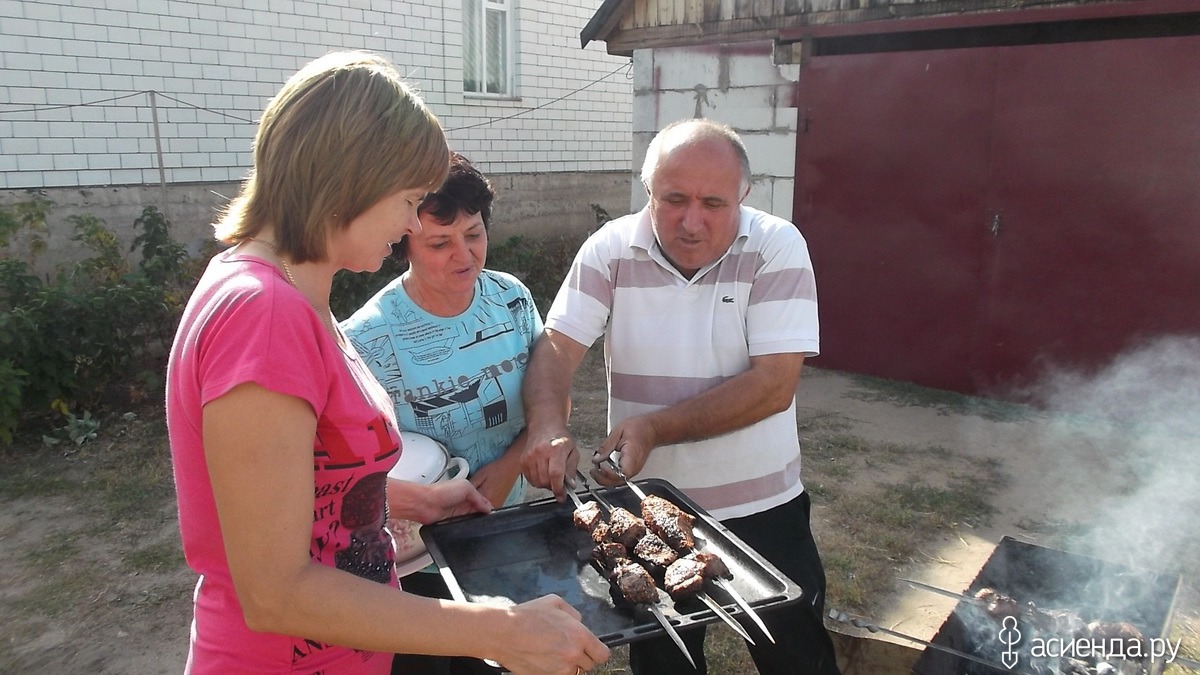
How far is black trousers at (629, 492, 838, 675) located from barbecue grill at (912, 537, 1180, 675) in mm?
392

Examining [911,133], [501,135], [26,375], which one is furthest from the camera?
[501,135]

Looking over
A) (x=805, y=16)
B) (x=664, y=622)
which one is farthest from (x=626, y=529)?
(x=805, y=16)

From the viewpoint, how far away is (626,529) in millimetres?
2166

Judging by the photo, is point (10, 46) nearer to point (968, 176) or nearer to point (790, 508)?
point (790, 508)

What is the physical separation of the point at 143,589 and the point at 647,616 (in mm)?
3656

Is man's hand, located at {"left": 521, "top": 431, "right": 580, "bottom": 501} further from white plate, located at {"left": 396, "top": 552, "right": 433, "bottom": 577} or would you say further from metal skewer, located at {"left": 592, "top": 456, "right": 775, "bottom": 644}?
white plate, located at {"left": 396, "top": 552, "right": 433, "bottom": 577}

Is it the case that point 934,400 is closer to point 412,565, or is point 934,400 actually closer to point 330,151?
point 412,565

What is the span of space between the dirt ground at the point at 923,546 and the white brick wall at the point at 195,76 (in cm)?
312

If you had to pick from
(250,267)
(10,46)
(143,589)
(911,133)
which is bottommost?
(143,589)

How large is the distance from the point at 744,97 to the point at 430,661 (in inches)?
267

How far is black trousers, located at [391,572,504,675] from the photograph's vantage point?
235cm

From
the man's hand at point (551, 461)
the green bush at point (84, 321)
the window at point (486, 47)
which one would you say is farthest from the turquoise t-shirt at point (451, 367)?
the window at point (486, 47)

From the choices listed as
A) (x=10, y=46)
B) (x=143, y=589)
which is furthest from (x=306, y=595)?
(x=10, y=46)

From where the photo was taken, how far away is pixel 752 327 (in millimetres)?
2641
